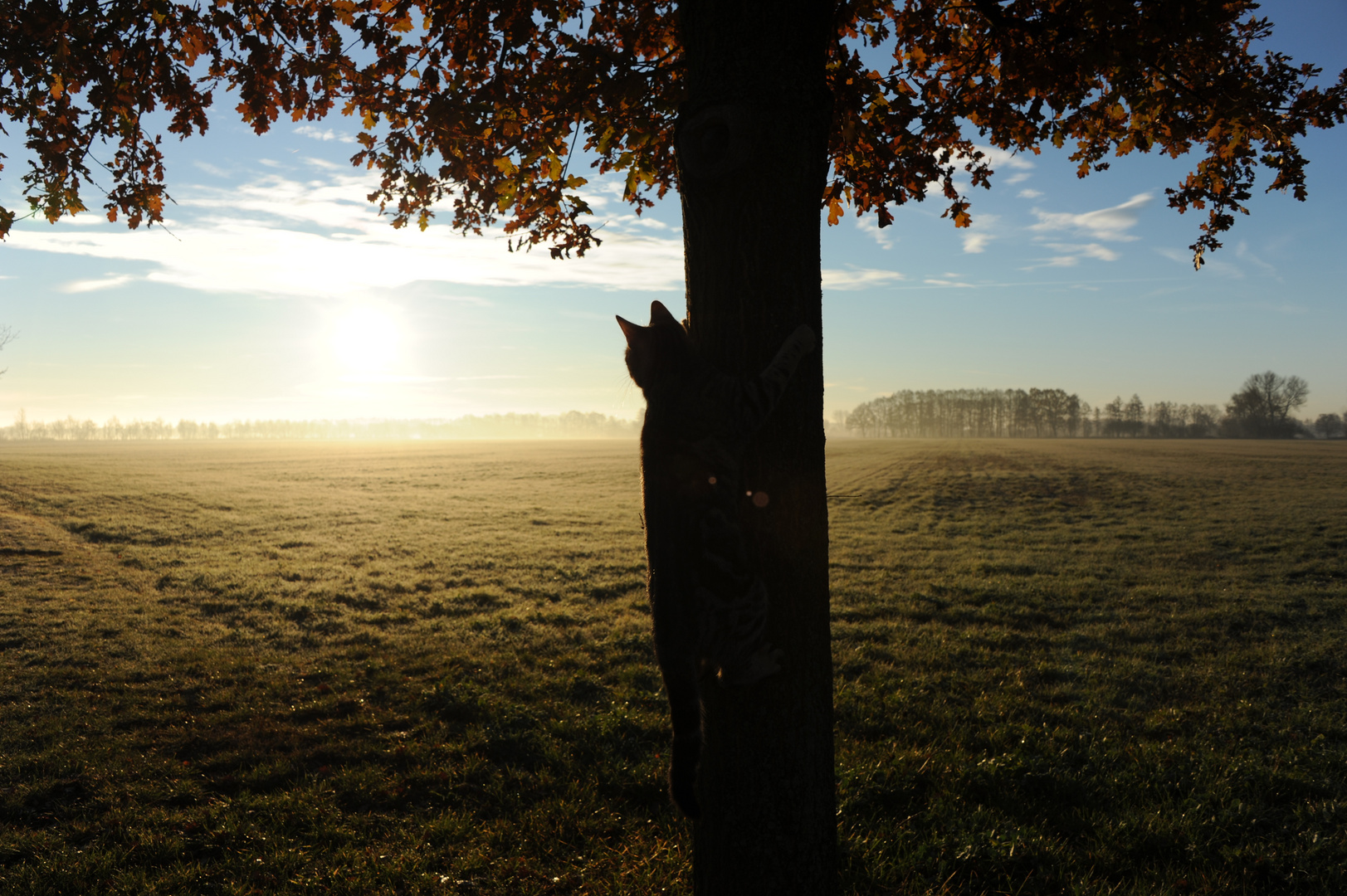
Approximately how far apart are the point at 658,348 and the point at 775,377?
0.75 m

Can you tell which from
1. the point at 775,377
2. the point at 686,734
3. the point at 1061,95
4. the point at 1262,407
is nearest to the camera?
the point at 775,377

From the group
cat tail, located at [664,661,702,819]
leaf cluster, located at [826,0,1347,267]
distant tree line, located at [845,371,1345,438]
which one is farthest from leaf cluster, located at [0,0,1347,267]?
distant tree line, located at [845,371,1345,438]

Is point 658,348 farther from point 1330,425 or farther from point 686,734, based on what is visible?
point 1330,425

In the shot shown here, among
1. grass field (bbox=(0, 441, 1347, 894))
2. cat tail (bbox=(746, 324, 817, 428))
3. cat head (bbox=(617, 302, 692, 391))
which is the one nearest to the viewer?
cat tail (bbox=(746, 324, 817, 428))

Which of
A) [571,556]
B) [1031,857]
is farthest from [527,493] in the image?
[1031,857]

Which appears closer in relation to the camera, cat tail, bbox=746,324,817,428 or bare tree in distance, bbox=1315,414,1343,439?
cat tail, bbox=746,324,817,428

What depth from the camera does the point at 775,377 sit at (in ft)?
10.9

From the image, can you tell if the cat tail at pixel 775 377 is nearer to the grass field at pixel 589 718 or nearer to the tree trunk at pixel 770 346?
the tree trunk at pixel 770 346

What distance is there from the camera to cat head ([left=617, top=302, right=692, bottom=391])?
12.0ft

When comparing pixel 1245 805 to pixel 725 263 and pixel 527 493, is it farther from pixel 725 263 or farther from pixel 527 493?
pixel 527 493

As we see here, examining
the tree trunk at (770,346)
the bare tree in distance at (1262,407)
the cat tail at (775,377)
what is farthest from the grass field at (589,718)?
the bare tree in distance at (1262,407)

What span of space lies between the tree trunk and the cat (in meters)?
0.09

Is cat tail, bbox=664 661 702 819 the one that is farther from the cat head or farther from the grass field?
the grass field

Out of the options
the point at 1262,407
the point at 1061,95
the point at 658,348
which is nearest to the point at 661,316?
the point at 658,348
